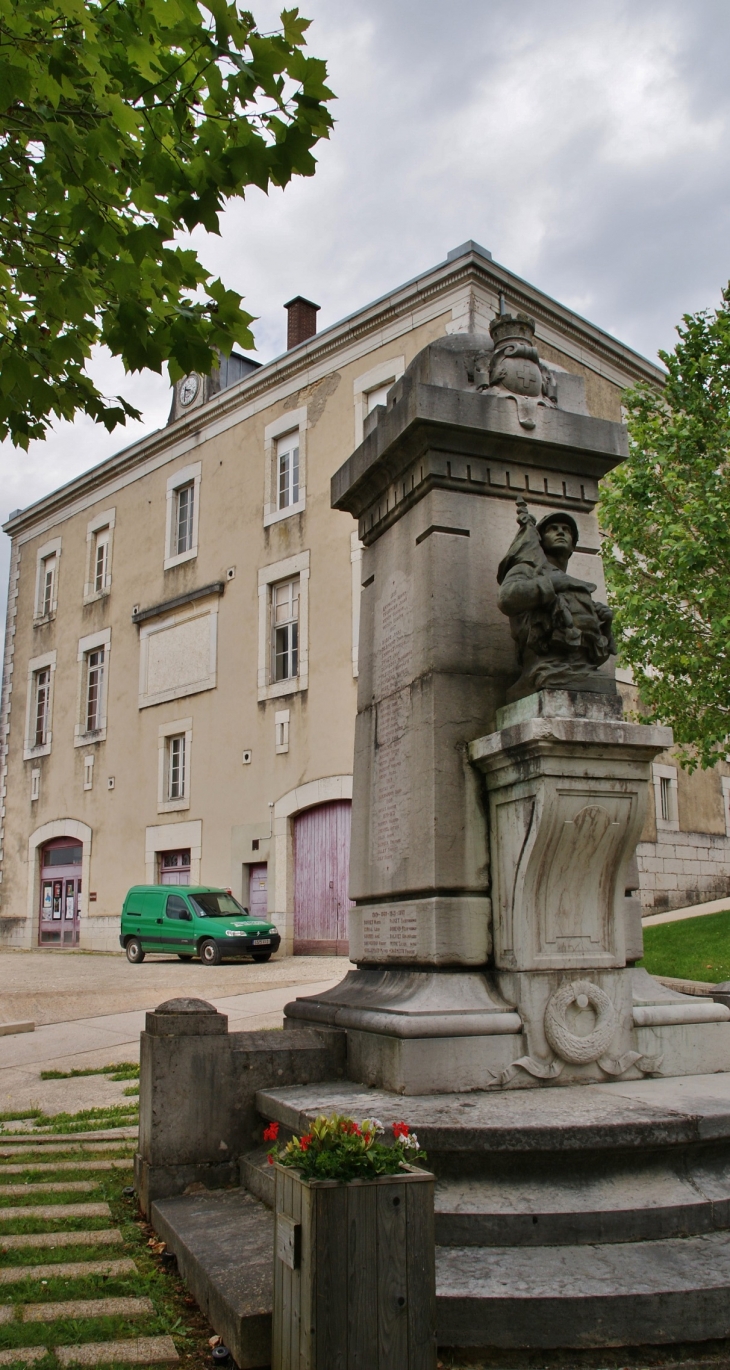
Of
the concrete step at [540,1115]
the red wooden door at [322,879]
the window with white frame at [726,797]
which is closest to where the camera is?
the concrete step at [540,1115]

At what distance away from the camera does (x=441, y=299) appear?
61.5 feet

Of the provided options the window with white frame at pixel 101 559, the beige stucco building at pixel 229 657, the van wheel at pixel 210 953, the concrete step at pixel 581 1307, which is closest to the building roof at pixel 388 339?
the beige stucco building at pixel 229 657

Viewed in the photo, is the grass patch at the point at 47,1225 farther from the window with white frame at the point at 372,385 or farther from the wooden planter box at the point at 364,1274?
the window with white frame at the point at 372,385

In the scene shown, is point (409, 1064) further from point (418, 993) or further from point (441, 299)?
point (441, 299)

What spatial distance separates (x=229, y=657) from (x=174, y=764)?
10.6 ft

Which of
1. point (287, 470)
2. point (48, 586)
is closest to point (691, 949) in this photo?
point (287, 470)

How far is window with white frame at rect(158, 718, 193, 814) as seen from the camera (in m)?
23.8

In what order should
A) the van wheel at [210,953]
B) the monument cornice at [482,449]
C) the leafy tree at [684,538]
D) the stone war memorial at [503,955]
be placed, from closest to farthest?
the stone war memorial at [503,955], the monument cornice at [482,449], the leafy tree at [684,538], the van wheel at [210,953]

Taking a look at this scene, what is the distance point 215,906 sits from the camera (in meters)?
19.0

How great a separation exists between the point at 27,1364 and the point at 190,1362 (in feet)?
1.59

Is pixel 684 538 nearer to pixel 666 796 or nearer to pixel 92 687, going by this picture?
pixel 666 796

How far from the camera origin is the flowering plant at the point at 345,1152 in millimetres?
2836

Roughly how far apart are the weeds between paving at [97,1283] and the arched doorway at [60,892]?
22.6 m

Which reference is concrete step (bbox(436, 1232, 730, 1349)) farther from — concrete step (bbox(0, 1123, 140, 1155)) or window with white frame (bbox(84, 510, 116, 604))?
window with white frame (bbox(84, 510, 116, 604))
